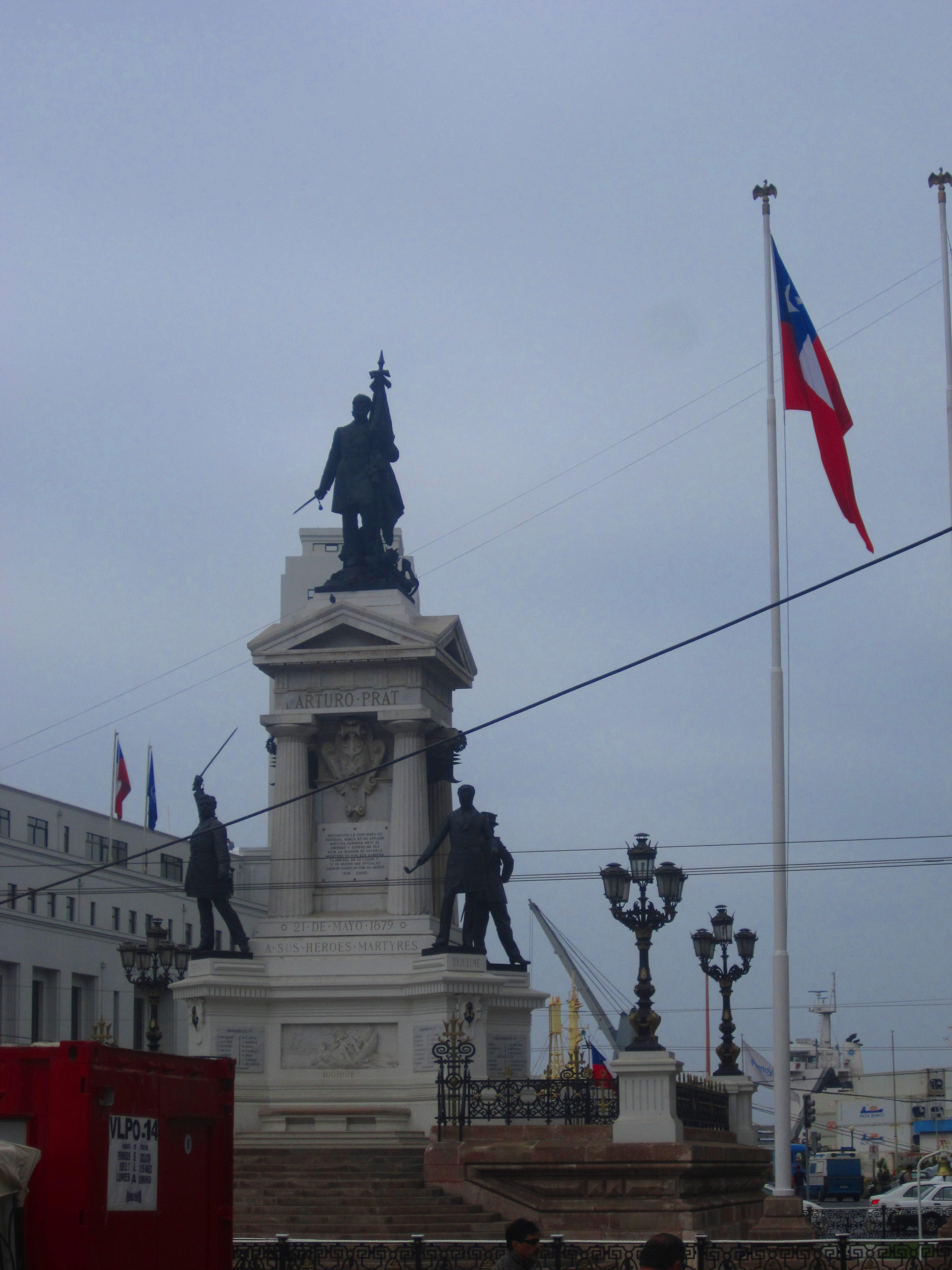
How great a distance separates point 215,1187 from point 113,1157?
1.81m

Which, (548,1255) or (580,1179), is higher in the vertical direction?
(580,1179)

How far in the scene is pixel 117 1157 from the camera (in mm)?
12750

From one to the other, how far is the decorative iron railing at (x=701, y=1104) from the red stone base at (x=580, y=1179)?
54cm

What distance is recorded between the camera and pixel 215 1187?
14305 millimetres

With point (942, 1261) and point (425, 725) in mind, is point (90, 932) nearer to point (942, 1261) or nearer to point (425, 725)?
point (425, 725)

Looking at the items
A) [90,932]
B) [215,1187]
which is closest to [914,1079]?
[90,932]

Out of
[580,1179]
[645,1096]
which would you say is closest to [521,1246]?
[580,1179]

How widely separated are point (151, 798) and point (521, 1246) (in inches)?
2365

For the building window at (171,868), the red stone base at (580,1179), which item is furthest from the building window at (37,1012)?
the red stone base at (580,1179)

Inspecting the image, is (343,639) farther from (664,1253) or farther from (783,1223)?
(664,1253)

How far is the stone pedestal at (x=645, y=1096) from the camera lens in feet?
86.5

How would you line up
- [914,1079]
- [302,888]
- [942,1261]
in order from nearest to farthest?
[942,1261]
[302,888]
[914,1079]

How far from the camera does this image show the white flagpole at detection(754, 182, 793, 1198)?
27.3 m

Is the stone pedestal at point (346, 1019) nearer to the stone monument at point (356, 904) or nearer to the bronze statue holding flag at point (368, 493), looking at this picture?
the stone monument at point (356, 904)
